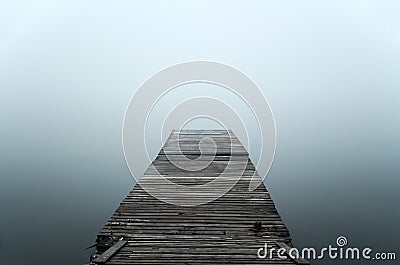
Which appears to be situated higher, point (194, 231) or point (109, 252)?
point (194, 231)

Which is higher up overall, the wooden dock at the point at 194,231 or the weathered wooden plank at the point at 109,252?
the wooden dock at the point at 194,231

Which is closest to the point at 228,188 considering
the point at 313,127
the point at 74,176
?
the point at 74,176

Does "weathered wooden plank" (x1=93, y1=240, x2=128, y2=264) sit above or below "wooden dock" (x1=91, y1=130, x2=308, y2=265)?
below

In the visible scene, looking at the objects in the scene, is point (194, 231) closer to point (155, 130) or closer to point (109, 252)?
point (109, 252)

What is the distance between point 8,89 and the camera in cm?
2989

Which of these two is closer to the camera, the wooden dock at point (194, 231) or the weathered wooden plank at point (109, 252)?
the weathered wooden plank at point (109, 252)

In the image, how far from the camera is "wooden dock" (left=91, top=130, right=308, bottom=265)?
3.35 m

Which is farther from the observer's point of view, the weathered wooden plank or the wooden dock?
the wooden dock

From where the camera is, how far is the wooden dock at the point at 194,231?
3348 mm

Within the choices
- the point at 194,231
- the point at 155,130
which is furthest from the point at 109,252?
the point at 155,130

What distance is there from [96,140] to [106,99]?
772cm

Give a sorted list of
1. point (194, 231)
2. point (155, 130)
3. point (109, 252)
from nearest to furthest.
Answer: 1. point (109, 252)
2. point (194, 231)
3. point (155, 130)

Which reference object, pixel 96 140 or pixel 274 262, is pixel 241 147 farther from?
pixel 96 140

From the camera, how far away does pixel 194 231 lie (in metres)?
3.90
